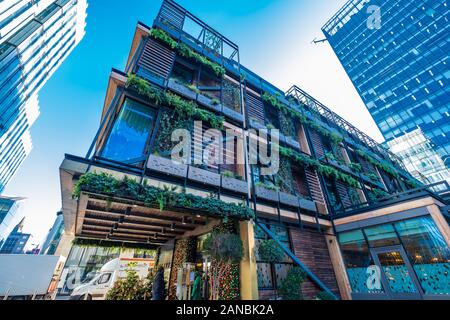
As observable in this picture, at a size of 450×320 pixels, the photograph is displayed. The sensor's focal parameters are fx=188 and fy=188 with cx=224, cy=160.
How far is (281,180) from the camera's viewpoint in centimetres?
1025

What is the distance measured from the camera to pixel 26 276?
9.62 metres

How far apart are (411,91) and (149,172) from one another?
70905 millimetres

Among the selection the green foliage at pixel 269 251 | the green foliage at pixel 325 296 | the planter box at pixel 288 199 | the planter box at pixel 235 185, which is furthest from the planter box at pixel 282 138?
the green foliage at pixel 325 296

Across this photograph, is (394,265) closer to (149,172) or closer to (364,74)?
(149,172)

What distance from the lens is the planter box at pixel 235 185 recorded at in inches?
298

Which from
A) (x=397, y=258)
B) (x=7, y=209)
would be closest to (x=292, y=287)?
(x=397, y=258)

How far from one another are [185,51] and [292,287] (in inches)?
455

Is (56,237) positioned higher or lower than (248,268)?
higher

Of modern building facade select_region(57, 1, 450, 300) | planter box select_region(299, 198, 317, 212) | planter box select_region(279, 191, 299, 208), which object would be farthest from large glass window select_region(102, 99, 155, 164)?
planter box select_region(299, 198, 317, 212)

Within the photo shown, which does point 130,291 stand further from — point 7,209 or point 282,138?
point 7,209

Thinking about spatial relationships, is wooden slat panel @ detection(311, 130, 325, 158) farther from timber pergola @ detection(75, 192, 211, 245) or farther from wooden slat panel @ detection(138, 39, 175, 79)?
wooden slat panel @ detection(138, 39, 175, 79)

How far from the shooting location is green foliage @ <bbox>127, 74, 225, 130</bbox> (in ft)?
24.2

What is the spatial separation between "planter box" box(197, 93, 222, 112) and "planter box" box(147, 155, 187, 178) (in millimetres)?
3964

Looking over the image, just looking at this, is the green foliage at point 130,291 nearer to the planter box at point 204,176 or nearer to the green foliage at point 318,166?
the planter box at point 204,176
